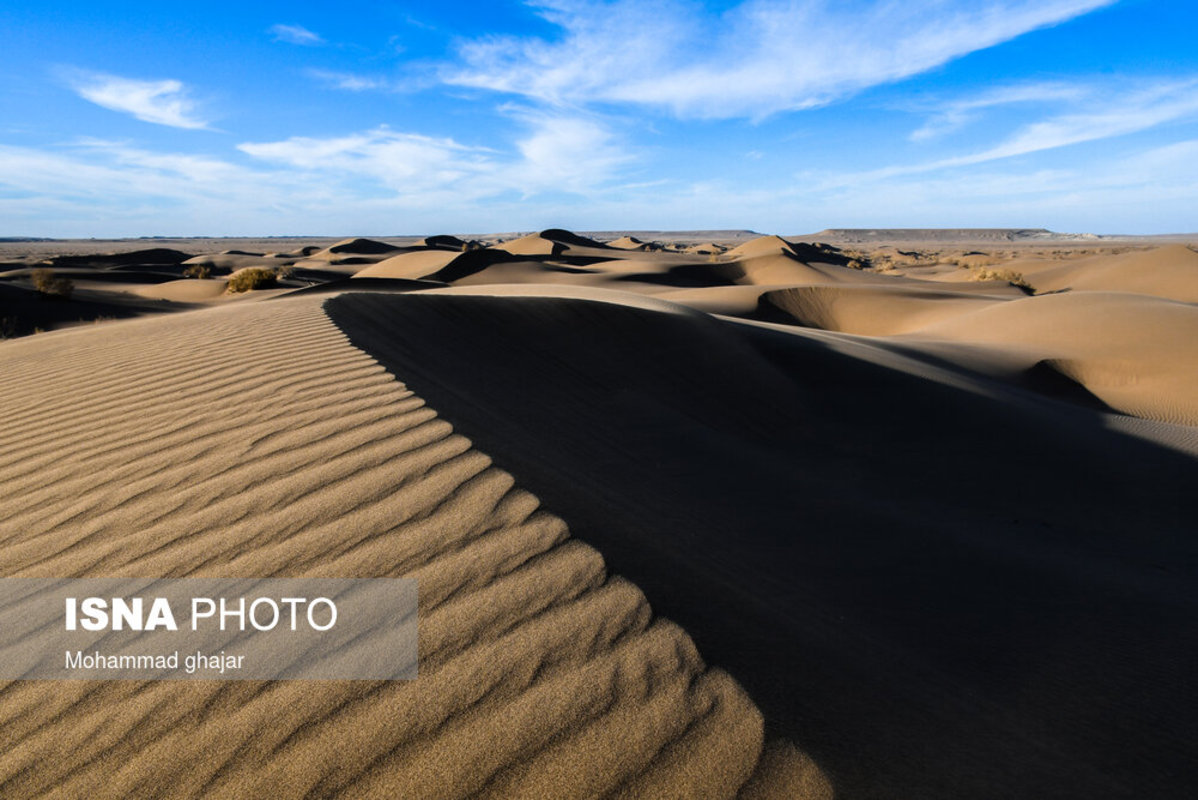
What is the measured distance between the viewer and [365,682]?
1682 millimetres

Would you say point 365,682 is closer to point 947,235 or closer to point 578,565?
point 578,565

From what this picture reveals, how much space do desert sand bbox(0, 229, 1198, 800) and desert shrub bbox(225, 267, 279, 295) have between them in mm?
13875

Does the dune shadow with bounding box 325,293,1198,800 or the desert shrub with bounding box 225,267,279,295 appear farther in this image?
the desert shrub with bounding box 225,267,279,295

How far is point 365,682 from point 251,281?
20.0m

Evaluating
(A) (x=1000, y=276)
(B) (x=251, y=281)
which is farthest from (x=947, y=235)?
(B) (x=251, y=281)

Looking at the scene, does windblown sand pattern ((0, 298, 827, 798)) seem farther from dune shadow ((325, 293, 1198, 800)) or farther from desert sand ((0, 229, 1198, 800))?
dune shadow ((325, 293, 1198, 800))

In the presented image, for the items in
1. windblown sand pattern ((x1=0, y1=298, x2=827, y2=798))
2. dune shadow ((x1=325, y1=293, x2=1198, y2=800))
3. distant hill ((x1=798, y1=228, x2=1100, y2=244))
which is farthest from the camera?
distant hill ((x1=798, y1=228, x2=1100, y2=244))

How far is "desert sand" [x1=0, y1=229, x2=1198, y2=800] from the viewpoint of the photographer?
5.06 feet

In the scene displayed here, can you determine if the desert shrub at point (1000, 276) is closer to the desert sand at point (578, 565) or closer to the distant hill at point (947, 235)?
the desert sand at point (578, 565)

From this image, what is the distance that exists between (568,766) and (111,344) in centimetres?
584

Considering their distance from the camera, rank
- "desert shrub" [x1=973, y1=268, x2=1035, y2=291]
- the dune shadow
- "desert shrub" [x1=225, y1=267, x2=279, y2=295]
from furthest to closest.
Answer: "desert shrub" [x1=973, y1=268, x2=1035, y2=291], "desert shrub" [x1=225, y1=267, x2=279, y2=295], the dune shadow

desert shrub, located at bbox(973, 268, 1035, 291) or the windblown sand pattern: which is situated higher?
the windblown sand pattern

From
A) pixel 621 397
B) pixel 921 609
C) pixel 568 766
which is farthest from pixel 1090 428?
pixel 568 766

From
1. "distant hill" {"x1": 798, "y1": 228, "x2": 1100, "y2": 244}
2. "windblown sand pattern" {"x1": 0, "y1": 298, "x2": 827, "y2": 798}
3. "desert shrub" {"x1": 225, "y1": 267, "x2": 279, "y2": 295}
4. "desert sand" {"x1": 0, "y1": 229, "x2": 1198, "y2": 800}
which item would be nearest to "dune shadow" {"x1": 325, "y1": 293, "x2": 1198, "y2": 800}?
"desert sand" {"x1": 0, "y1": 229, "x2": 1198, "y2": 800}
